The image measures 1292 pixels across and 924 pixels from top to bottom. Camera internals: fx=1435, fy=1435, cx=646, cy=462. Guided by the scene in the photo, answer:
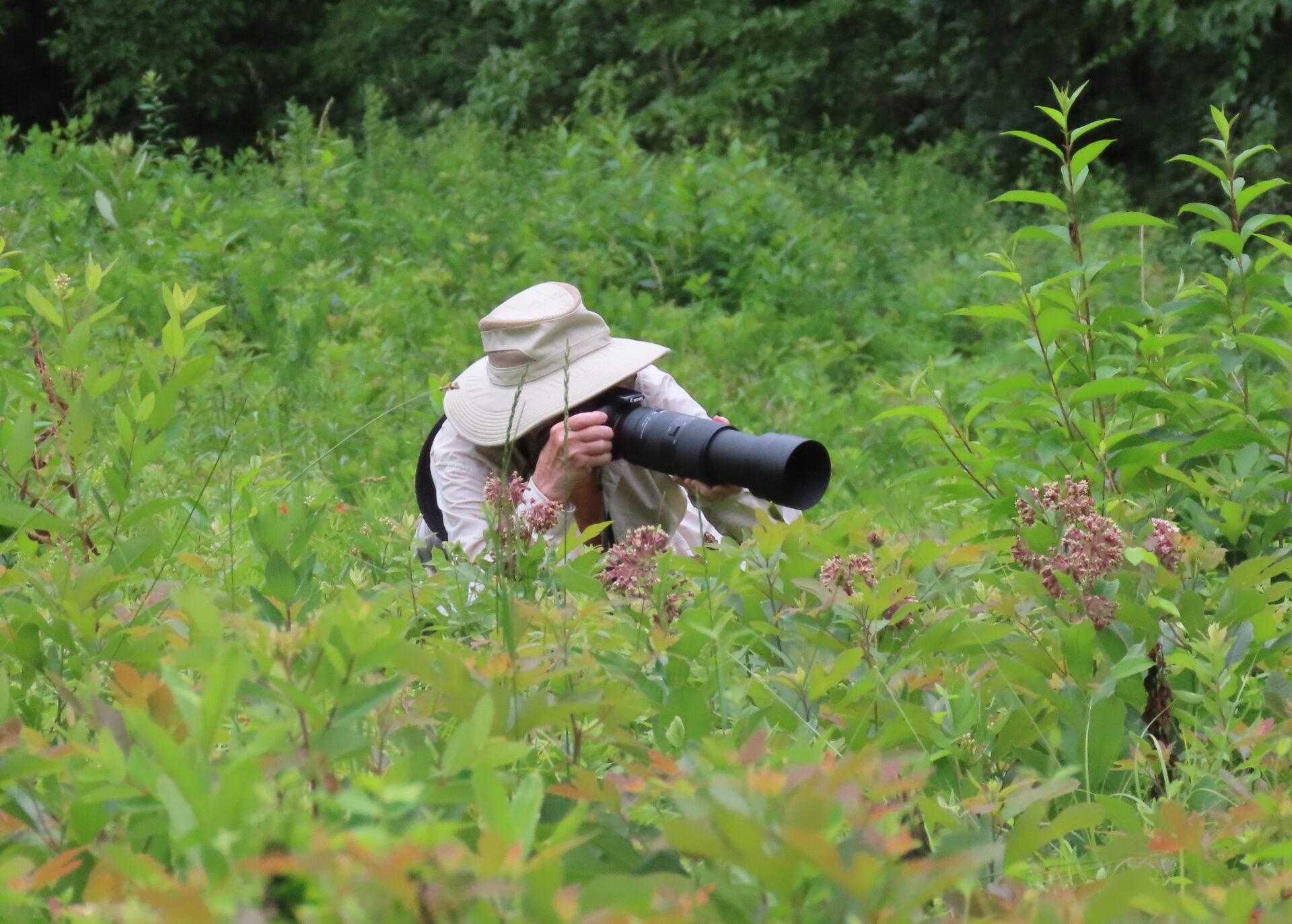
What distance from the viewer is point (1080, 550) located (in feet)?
5.13

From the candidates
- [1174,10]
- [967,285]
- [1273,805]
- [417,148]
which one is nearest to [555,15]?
[417,148]

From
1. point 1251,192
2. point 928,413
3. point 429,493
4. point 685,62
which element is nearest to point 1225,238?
point 1251,192

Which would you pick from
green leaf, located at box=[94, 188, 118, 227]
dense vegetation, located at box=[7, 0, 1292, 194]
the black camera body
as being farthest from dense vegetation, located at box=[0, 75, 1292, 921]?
dense vegetation, located at box=[7, 0, 1292, 194]

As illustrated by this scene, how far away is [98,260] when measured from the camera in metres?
6.04

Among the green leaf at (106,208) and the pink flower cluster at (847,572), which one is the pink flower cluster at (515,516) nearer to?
the pink flower cluster at (847,572)

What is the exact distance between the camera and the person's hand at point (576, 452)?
9.23 ft

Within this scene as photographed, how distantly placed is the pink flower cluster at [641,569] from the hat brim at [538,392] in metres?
1.19

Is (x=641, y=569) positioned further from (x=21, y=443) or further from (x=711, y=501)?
(x=711, y=501)

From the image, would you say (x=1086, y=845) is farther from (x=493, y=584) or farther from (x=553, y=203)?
(x=553, y=203)

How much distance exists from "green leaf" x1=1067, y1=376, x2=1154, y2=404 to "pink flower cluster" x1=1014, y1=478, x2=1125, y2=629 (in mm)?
624

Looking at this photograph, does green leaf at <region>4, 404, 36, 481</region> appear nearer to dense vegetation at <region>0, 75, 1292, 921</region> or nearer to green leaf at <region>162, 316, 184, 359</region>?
dense vegetation at <region>0, 75, 1292, 921</region>

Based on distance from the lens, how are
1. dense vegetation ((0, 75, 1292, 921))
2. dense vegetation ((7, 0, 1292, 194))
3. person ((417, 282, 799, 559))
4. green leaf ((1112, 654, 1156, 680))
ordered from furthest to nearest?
1. dense vegetation ((7, 0, 1292, 194))
2. person ((417, 282, 799, 559))
3. green leaf ((1112, 654, 1156, 680))
4. dense vegetation ((0, 75, 1292, 921))

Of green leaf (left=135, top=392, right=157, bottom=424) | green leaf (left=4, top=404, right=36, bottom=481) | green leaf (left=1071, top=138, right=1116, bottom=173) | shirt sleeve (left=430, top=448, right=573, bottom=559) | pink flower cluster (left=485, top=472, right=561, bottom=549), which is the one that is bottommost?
shirt sleeve (left=430, top=448, right=573, bottom=559)

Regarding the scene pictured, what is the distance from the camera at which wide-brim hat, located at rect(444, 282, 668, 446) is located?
9.85ft
